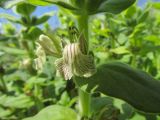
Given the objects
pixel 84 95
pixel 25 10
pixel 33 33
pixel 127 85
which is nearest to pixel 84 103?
pixel 84 95

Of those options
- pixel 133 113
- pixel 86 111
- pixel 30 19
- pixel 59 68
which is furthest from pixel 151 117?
pixel 30 19

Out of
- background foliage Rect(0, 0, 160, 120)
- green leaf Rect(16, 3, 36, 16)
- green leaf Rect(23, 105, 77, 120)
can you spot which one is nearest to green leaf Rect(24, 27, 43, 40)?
background foliage Rect(0, 0, 160, 120)

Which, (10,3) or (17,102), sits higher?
(10,3)

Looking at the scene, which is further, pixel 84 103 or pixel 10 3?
pixel 84 103

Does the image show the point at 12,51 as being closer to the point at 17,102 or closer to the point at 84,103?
the point at 17,102

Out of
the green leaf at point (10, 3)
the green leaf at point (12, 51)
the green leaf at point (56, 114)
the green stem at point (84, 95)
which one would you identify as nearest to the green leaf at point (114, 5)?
the green stem at point (84, 95)

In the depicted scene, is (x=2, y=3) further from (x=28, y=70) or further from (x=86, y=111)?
(x=28, y=70)
